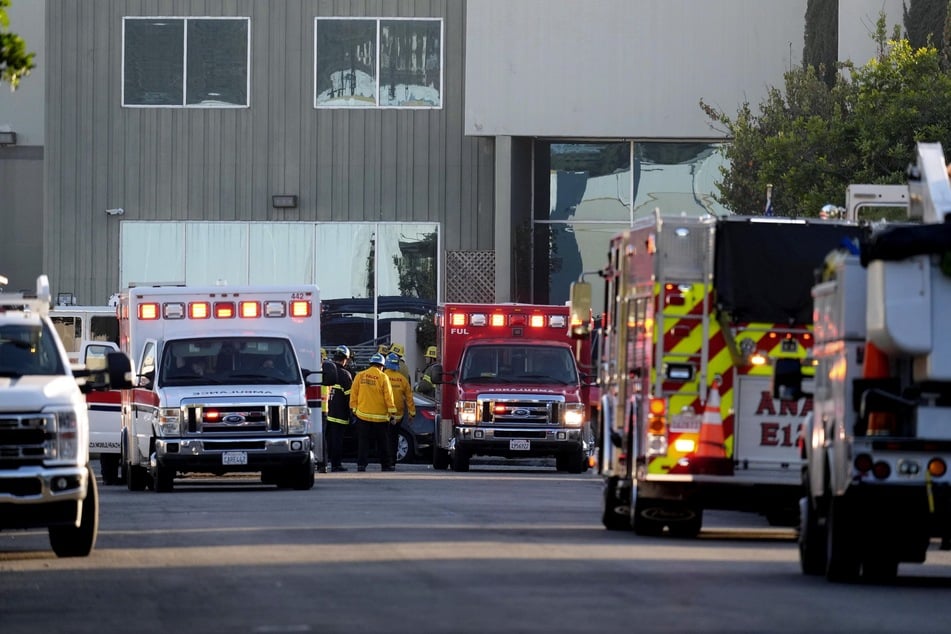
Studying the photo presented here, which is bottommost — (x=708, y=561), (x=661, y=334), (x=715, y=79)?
(x=708, y=561)

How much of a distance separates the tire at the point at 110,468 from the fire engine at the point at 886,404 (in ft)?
60.5

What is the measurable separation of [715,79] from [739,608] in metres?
35.2

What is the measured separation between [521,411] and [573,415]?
2.74 ft

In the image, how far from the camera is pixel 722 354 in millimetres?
18562

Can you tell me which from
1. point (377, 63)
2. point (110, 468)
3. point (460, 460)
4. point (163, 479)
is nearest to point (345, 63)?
point (377, 63)

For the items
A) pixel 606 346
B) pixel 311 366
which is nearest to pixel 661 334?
pixel 606 346

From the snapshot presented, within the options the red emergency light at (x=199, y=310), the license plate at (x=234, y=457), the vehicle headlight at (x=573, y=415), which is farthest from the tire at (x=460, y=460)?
the license plate at (x=234, y=457)

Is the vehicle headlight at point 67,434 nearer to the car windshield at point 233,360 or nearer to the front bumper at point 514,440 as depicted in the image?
the car windshield at point 233,360

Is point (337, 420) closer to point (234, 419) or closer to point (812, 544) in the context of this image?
point (234, 419)

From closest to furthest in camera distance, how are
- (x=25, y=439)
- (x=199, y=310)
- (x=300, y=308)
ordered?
1. (x=25, y=439)
2. (x=199, y=310)
3. (x=300, y=308)

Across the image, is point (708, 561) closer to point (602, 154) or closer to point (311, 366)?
point (311, 366)

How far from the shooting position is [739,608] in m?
12.7

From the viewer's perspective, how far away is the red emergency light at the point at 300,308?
2947 cm

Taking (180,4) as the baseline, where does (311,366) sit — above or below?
below
